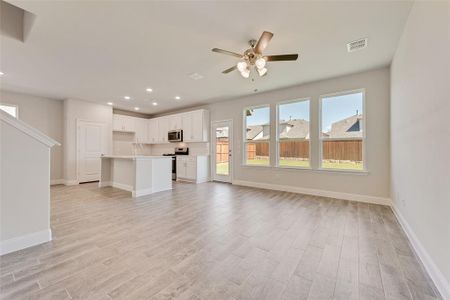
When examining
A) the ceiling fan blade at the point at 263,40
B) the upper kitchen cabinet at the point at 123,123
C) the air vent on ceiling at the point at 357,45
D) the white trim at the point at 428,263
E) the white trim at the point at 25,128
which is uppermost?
the air vent on ceiling at the point at 357,45

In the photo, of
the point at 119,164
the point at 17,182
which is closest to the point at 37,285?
the point at 17,182

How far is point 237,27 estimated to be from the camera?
2486 mm

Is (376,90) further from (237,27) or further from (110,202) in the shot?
(110,202)

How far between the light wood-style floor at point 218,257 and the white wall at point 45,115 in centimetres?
369

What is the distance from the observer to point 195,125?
6688 mm

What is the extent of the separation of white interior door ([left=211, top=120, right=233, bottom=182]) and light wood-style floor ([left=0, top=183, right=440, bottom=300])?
3.00 metres

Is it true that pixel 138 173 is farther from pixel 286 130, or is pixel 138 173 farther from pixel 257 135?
pixel 286 130

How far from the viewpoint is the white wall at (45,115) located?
545 cm

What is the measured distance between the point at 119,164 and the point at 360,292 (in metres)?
5.50

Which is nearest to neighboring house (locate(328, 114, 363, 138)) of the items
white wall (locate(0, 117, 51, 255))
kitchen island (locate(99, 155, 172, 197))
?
kitchen island (locate(99, 155, 172, 197))

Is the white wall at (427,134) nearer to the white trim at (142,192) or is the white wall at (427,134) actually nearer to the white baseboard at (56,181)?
the white trim at (142,192)

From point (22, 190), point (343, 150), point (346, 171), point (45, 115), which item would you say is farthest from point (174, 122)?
point (346, 171)

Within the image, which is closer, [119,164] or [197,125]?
[119,164]

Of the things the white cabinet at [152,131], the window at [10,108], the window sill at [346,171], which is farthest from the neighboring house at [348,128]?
the window at [10,108]
